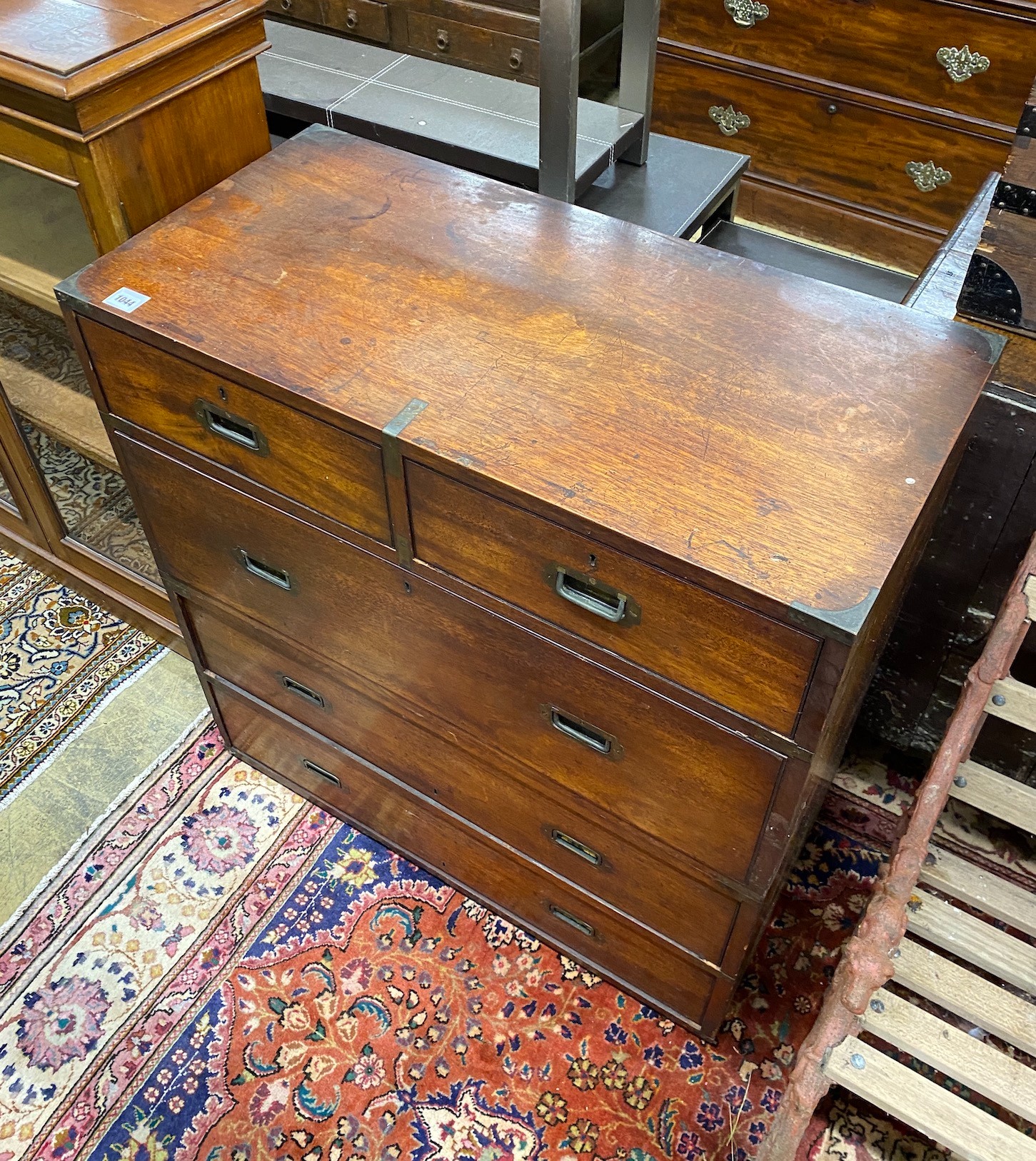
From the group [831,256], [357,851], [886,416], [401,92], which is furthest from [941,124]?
[357,851]

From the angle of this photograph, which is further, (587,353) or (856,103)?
(856,103)

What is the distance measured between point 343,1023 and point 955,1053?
0.97 m

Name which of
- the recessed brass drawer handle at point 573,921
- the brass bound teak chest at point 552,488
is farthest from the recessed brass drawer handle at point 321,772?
the recessed brass drawer handle at point 573,921

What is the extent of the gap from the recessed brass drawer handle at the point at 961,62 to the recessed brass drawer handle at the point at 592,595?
216cm

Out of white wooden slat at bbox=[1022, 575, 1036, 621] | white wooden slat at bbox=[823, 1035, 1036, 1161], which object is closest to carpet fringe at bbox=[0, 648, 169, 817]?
white wooden slat at bbox=[823, 1035, 1036, 1161]

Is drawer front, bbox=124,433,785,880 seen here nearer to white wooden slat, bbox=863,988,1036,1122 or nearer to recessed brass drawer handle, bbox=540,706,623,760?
recessed brass drawer handle, bbox=540,706,623,760

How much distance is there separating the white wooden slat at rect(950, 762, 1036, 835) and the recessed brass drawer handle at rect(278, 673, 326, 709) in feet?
3.28

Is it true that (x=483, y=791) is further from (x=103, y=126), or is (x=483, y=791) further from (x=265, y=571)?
(x=103, y=126)

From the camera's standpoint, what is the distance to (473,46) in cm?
305

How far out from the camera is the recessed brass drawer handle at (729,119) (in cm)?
297

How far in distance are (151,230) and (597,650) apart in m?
0.86

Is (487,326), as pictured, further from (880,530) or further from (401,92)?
(401,92)

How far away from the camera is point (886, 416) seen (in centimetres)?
115

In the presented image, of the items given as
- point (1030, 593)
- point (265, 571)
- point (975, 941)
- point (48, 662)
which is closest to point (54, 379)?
point (48, 662)
